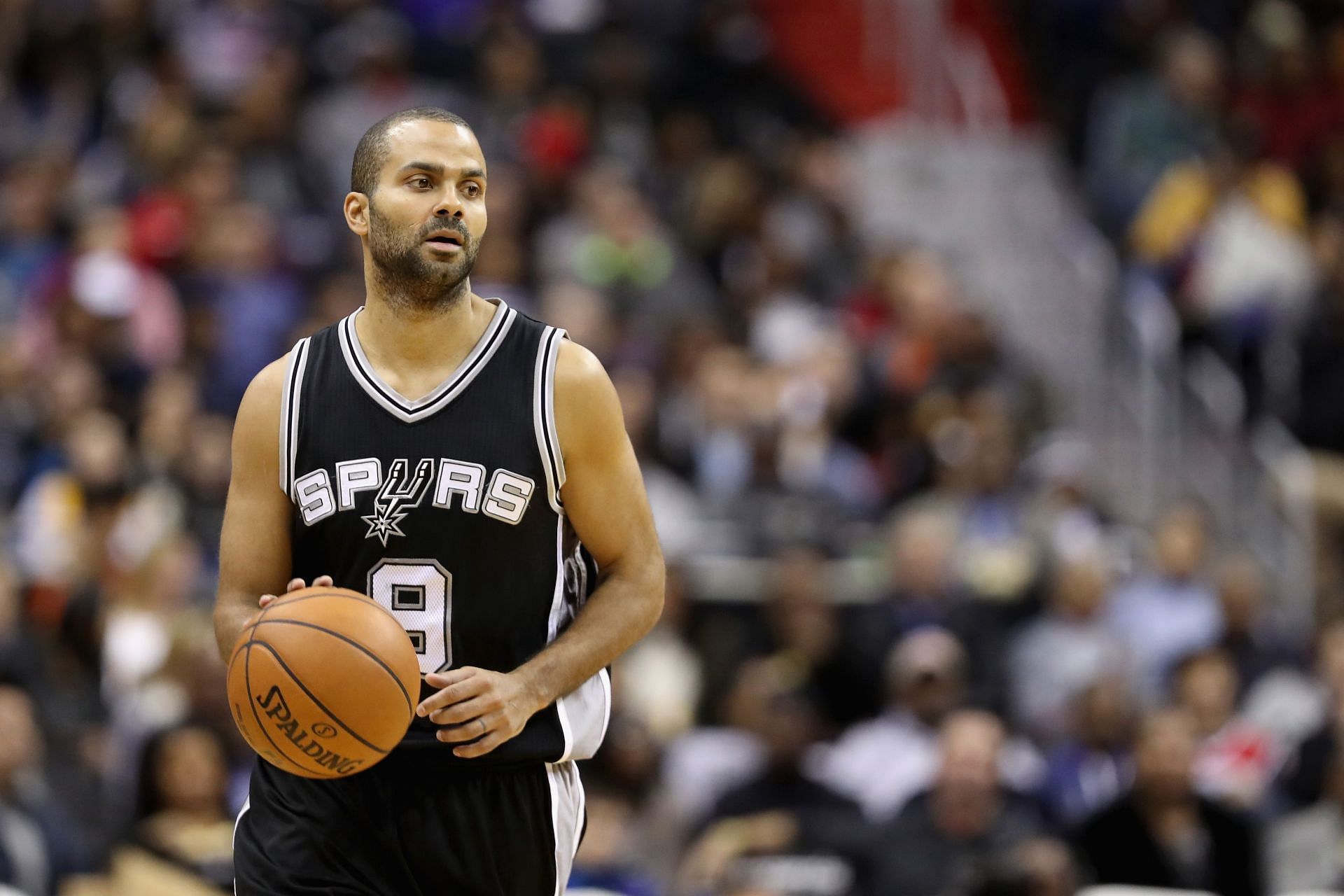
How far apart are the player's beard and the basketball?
70 centimetres

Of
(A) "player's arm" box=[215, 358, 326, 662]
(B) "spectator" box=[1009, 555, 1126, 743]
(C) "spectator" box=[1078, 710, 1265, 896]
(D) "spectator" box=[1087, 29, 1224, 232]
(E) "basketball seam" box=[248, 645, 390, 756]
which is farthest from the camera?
(D) "spectator" box=[1087, 29, 1224, 232]

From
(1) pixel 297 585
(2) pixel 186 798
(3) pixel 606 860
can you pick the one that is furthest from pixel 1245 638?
(1) pixel 297 585

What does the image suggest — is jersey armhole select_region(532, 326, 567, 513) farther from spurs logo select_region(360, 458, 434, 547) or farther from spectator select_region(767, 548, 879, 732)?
spectator select_region(767, 548, 879, 732)

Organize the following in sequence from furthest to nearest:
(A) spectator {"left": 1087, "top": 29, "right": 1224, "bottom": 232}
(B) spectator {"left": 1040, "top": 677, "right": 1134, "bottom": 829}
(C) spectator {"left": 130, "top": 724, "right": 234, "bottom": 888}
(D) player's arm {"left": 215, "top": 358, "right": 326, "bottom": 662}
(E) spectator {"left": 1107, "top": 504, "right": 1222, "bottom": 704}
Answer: (A) spectator {"left": 1087, "top": 29, "right": 1224, "bottom": 232} < (E) spectator {"left": 1107, "top": 504, "right": 1222, "bottom": 704} < (B) spectator {"left": 1040, "top": 677, "right": 1134, "bottom": 829} < (C) spectator {"left": 130, "top": 724, "right": 234, "bottom": 888} < (D) player's arm {"left": 215, "top": 358, "right": 326, "bottom": 662}

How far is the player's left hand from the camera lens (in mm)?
4023

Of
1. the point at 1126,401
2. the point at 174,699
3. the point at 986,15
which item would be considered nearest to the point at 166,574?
the point at 174,699

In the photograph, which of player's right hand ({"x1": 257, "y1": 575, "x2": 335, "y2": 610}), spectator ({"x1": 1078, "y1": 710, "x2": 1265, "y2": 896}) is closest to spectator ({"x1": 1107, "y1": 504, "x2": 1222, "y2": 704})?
spectator ({"x1": 1078, "y1": 710, "x2": 1265, "y2": 896})

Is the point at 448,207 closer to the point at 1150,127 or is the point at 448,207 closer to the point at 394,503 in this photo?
the point at 394,503

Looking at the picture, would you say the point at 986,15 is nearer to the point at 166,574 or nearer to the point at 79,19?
the point at 79,19

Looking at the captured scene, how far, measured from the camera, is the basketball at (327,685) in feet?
12.8

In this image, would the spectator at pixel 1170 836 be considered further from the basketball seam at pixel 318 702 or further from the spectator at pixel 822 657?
the basketball seam at pixel 318 702

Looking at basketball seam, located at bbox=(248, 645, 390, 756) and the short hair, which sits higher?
the short hair

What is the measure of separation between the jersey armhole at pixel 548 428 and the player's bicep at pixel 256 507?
559 mm

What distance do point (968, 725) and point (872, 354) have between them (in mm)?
3965
